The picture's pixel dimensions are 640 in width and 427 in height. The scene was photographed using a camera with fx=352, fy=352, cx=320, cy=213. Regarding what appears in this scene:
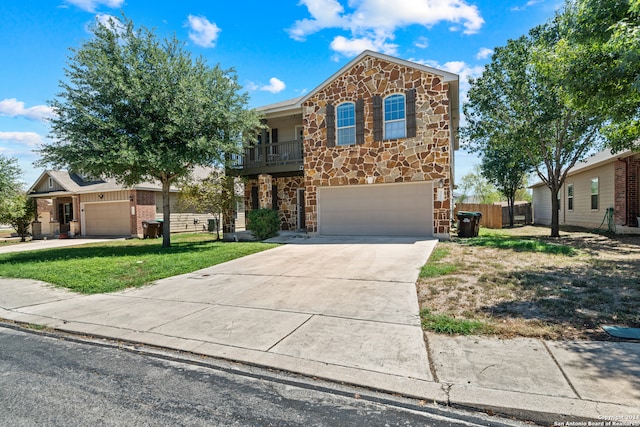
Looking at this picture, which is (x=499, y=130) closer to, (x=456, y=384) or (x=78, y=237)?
(x=456, y=384)

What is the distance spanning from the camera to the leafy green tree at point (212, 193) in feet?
51.2

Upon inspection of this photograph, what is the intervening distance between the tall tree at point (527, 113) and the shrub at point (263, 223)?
9.80m

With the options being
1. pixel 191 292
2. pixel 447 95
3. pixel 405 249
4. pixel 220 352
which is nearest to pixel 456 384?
pixel 220 352

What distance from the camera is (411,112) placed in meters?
14.0

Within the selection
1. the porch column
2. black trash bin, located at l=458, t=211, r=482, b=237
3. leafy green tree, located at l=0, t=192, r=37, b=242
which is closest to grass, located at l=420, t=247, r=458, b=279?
black trash bin, located at l=458, t=211, r=482, b=237

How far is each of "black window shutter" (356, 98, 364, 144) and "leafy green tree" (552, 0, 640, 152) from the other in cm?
723

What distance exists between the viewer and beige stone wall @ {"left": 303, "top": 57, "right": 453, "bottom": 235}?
13758mm

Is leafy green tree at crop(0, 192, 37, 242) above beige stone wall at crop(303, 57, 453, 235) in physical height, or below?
below

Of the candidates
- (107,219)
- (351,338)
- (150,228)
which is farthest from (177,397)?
(107,219)

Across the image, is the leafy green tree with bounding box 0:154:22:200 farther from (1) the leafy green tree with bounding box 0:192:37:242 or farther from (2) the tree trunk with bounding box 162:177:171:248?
(2) the tree trunk with bounding box 162:177:171:248

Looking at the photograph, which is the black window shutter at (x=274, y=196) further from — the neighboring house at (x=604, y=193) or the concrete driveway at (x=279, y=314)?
the neighboring house at (x=604, y=193)

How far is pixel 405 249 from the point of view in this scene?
36.8ft

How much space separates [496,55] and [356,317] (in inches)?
576

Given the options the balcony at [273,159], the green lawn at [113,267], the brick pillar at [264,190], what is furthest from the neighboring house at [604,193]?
the green lawn at [113,267]
